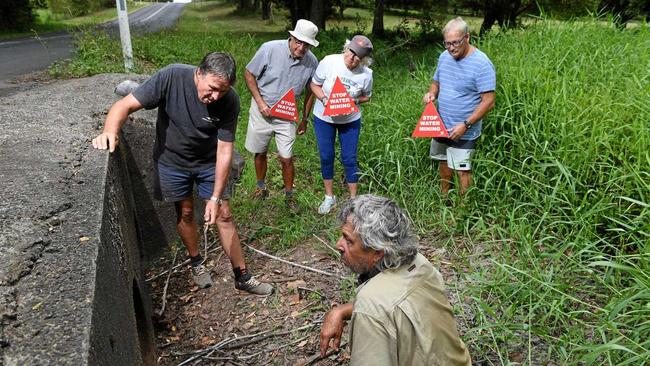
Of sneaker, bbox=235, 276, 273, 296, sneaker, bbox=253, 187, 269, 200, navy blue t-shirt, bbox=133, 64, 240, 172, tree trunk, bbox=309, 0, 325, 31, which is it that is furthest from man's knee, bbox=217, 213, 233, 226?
tree trunk, bbox=309, 0, 325, 31

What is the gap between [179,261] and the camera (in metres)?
4.55

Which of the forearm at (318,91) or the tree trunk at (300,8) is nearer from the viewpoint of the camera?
the forearm at (318,91)

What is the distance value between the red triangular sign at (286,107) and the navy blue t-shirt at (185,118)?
110 centimetres

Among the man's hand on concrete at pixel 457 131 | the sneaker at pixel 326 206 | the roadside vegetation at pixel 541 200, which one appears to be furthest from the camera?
the sneaker at pixel 326 206

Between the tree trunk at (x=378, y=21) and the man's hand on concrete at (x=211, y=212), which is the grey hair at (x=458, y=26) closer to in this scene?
the man's hand on concrete at (x=211, y=212)

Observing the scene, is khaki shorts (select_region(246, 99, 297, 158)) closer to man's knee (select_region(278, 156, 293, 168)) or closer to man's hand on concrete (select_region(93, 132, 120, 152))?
man's knee (select_region(278, 156, 293, 168))

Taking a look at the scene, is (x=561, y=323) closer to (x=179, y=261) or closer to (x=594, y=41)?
(x=179, y=261)

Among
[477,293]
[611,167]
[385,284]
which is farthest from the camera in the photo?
[611,167]

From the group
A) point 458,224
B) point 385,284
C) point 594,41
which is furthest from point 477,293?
point 594,41

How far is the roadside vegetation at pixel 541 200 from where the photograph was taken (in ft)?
8.95

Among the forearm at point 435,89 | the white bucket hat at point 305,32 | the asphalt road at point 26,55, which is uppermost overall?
the white bucket hat at point 305,32

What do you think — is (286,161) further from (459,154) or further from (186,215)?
(459,154)

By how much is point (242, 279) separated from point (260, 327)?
0.43 metres

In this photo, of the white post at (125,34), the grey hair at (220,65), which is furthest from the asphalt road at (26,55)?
the grey hair at (220,65)
